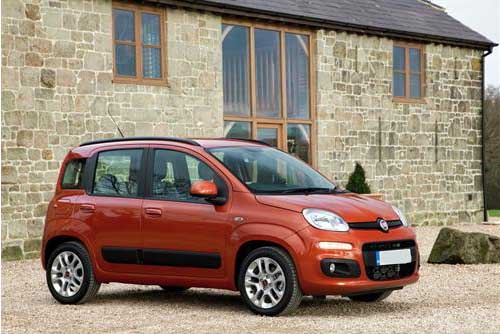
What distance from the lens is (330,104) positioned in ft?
73.4

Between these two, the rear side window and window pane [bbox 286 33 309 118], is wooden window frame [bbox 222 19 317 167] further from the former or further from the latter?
the rear side window

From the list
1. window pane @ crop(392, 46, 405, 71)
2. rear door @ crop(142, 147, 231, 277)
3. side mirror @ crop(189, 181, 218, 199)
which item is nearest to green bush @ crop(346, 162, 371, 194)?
window pane @ crop(392, 46, 405, 71)

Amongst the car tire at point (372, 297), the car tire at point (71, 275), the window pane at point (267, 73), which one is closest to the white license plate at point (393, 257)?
the car tire at point (372, 297)

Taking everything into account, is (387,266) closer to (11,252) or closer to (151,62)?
(11,252)

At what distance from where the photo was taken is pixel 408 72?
24.6m

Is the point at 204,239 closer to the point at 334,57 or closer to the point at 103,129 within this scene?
the point at 103,129

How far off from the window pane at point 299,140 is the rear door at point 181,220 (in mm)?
11426

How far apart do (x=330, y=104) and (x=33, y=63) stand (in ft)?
25.8

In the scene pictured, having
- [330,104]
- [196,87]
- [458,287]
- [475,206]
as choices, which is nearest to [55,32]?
[196,87]

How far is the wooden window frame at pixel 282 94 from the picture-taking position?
67.8ft

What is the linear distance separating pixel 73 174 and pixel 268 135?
413 inches

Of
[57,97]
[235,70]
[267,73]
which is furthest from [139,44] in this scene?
[267,73]

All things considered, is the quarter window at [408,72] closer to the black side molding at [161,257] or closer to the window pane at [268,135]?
the window pane at [268,135]

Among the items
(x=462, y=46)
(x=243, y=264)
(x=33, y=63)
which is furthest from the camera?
(x=462, y=46)
